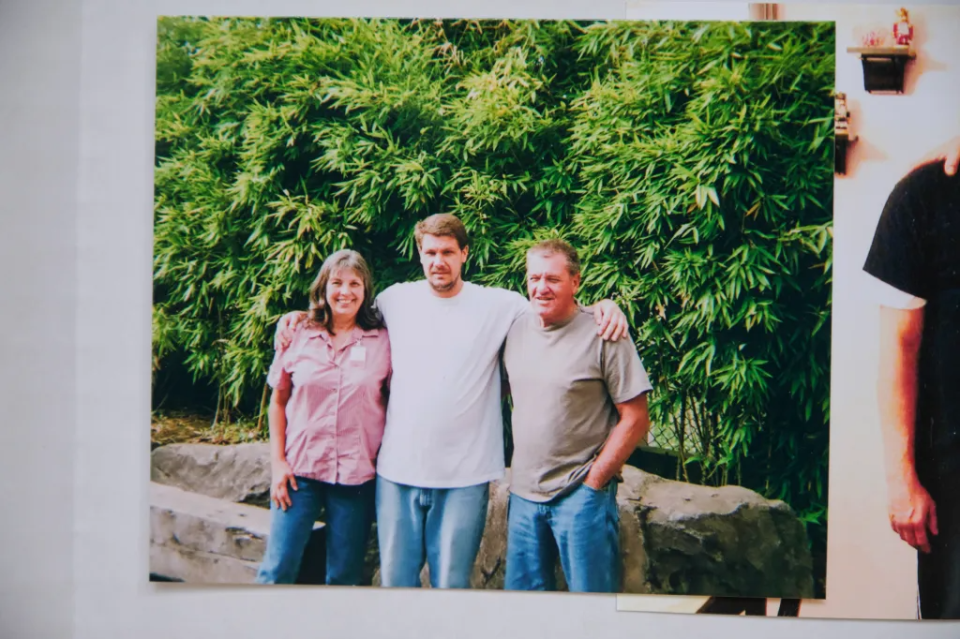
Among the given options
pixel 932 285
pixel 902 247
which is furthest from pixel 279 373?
Result: pixel 932 285

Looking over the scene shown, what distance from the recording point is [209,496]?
3832mm

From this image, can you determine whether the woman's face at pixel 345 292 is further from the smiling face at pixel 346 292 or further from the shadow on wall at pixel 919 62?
the shadow on wall at pixel 919 62

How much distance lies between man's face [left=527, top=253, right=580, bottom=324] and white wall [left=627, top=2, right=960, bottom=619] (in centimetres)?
135

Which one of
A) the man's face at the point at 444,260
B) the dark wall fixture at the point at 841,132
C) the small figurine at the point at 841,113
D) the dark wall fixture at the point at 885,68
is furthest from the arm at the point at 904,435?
the man's face at the point at 444,260

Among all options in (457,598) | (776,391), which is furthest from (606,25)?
(457,598)

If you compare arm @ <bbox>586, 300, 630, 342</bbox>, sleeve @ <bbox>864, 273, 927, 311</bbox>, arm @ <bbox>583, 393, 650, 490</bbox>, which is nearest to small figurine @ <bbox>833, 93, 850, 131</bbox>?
sleeve @ <bbox>864, 273, 927, 311</bbox>

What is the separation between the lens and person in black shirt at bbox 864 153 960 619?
3551 millimetres

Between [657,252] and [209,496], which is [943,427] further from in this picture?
[209,496]

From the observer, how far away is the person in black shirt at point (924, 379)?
140 inches

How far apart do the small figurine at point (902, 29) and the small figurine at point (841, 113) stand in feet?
1.32

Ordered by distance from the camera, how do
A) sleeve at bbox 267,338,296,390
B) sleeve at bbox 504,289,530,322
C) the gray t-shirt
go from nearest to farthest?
the gray t-shirt < sleeve at bbox 504,289,530,322 < sleeve at bbox 267,338,296,390

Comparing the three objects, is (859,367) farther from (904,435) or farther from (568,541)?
(568,541)

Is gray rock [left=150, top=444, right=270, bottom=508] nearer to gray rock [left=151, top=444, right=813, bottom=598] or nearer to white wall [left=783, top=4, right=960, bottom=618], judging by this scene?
gray rock [left=151, top=444, right=813, bottom=598]

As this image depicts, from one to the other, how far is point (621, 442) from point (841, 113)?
2007mm
